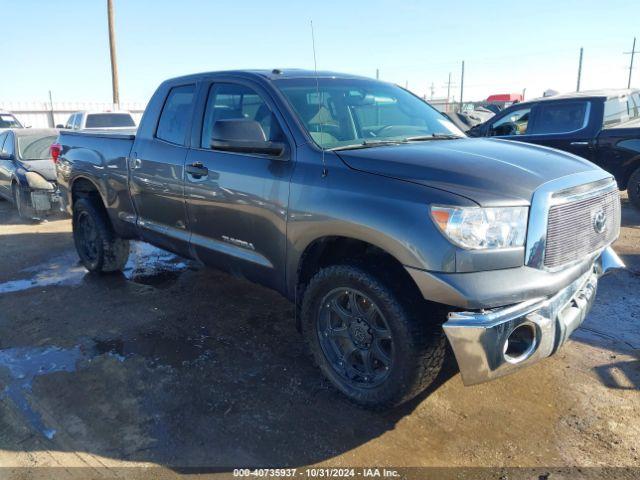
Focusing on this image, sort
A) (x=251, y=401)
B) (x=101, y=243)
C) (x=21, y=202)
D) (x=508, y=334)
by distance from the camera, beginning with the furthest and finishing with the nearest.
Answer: (x=21, y=202)
(x=101, y=243)
(x=251, y=401)
(x=508, y=334)

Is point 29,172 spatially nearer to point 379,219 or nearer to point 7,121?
point 379,219

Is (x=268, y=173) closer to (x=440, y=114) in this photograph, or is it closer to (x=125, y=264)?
(x=440, y=114)

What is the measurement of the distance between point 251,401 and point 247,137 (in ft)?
5.38

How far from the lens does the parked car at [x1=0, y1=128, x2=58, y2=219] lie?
855cm

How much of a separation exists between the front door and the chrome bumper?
1.33 meters

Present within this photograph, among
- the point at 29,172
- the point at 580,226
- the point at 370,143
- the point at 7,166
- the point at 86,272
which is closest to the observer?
the point at 580,226

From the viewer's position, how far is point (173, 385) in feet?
11.1

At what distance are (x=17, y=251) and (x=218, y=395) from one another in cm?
501

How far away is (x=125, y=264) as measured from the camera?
19.4ft

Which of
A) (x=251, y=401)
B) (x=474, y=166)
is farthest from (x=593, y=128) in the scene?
(x=251, y=401)

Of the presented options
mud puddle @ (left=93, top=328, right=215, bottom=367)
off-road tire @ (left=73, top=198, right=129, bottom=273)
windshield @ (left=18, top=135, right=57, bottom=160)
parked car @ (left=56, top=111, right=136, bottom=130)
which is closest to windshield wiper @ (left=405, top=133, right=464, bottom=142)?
mud puddle @ (left=93, top=328, right=215, bottom=367)

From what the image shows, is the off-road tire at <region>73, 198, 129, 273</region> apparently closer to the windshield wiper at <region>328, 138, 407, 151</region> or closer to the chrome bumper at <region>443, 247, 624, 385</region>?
the windshield wiper at <region>328, 138, 407, 151</region>

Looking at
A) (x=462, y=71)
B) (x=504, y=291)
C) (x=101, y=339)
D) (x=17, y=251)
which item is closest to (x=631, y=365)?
(x=504, y=291)

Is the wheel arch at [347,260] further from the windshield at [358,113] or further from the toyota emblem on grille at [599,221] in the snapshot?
the toyota emblem on grille at [599,221]
